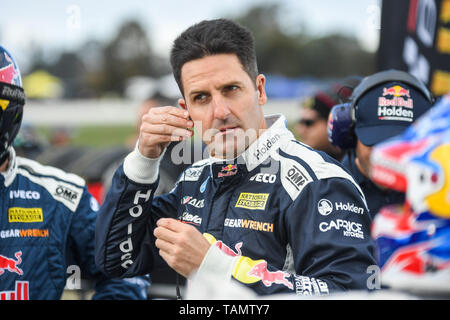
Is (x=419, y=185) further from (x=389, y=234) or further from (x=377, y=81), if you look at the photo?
(x=377, y=81)

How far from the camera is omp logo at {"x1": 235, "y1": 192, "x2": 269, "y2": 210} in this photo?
1.78 metres

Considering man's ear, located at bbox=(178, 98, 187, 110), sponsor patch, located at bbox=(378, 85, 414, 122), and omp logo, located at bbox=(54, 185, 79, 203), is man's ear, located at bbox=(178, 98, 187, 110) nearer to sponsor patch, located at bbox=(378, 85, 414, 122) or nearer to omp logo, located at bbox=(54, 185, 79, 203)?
omp logo, located at bbox=(54, 185, 79, 203)

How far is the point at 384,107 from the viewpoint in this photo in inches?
82.5

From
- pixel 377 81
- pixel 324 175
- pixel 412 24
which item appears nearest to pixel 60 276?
pixel 324 175

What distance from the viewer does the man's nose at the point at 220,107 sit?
6.18 feet

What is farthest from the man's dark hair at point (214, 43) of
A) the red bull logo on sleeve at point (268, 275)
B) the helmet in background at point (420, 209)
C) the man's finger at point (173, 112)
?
the helmet in background at point (420, 209)

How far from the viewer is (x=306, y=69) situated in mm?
42125

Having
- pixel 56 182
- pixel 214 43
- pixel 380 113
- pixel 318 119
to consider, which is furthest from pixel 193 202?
pixel 318 119

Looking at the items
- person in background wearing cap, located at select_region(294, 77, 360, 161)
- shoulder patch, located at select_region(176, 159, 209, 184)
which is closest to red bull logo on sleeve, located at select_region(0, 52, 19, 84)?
shoulder patch, located at select_region(176, 159, 209, 184)

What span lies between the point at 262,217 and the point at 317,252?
9.4 inches

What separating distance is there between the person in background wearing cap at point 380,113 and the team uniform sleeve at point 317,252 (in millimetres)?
511

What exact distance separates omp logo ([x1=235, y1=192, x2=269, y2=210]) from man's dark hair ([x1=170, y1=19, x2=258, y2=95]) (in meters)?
0.50

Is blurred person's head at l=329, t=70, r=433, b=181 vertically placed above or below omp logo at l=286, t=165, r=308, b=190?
above

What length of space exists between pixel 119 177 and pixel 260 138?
576 mm
